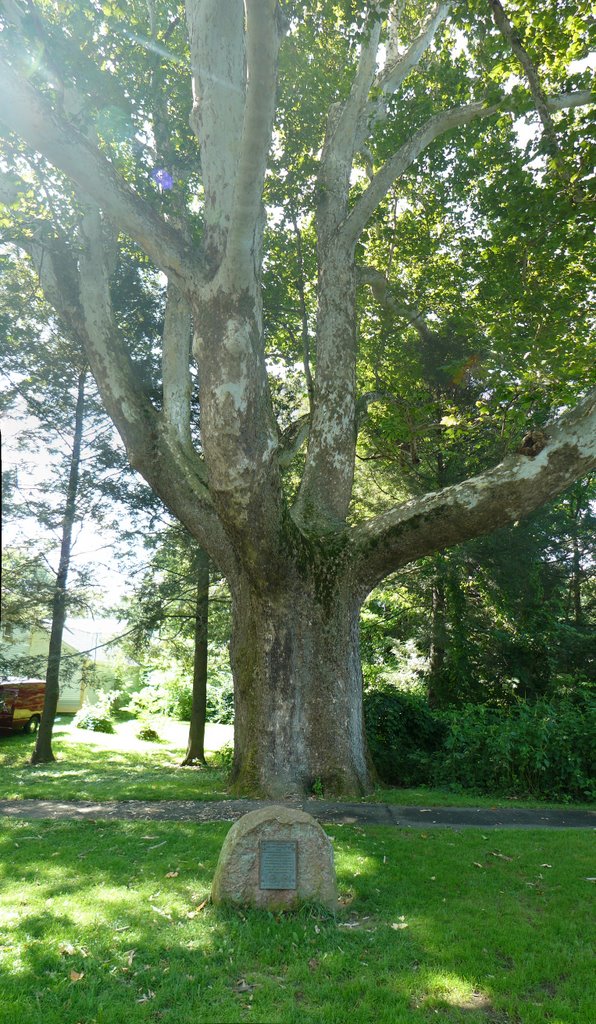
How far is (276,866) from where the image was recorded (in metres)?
4.49

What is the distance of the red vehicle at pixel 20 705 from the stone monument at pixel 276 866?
15940 millimetres

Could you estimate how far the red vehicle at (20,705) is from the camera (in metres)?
19.1

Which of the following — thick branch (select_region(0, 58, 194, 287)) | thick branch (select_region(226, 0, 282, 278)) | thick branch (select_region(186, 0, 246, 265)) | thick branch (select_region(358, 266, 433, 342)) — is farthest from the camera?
thick branch (select_region(358, 266, 433, 342))

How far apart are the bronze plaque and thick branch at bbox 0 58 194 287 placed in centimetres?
626

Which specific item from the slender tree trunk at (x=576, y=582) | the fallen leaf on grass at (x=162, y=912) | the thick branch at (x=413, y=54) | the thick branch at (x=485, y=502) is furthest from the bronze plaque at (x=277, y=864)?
the slender tree trunk at (x=576, y=582)

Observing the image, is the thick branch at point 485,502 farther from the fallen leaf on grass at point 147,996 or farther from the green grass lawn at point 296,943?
the fallen leaf on grass at point 147,996

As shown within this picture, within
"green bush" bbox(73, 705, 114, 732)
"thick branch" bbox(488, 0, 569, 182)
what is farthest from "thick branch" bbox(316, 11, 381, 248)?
"green bush" bbox(73, 705, 114, 732)

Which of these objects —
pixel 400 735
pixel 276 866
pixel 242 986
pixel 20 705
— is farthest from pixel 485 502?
pixel 20 705

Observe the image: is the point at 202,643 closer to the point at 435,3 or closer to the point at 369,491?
the point at 369,491

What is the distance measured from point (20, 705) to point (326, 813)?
51.0 ft

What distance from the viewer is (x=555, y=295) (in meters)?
12.3

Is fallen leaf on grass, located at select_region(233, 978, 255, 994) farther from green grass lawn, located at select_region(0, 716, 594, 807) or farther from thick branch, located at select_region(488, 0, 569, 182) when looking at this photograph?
thick branch, located at select_region(488, 0, 569, 182)

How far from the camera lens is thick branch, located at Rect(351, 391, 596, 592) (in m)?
7.86

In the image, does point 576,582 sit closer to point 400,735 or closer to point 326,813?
point 400,735
